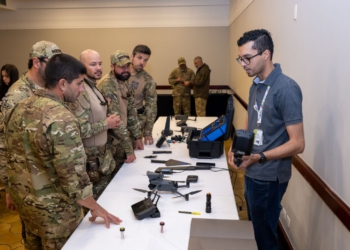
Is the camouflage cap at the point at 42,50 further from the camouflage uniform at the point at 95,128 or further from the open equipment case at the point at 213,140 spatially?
the open equipment case at the point at 213,140

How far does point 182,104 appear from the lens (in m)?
7.19

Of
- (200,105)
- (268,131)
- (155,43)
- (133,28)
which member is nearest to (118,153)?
(268,131)

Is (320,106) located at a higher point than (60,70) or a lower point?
lower

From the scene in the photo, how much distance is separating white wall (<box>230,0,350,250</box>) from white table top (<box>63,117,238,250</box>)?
1.73 feet

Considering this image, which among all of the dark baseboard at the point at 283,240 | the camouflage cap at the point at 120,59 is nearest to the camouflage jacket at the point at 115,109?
the camouflage cap at the point at 120,59

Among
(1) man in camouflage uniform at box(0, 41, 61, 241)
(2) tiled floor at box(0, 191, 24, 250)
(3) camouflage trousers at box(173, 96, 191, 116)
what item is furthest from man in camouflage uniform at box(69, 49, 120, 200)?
(3) camouflage trousers at box(173, 96, 191, 116)

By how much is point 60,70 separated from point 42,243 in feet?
2.84

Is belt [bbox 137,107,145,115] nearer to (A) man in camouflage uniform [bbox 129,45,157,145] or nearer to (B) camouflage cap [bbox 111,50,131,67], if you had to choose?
(A) man in camouflage uniform [bbox 129,45,157,145]

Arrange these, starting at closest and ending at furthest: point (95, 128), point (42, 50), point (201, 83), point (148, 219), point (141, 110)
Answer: point (148, 219) → point (42, 50) → point (95, 128) → point (141, 110) → point (201, 83)

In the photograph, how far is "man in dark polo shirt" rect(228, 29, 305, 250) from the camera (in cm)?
157

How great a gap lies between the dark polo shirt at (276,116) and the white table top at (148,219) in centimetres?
25

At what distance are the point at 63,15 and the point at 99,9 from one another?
0.91m

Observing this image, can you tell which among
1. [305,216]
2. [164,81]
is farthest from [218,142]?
[164,81]

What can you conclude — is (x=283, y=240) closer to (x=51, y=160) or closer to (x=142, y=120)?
(x=142, y=120)
